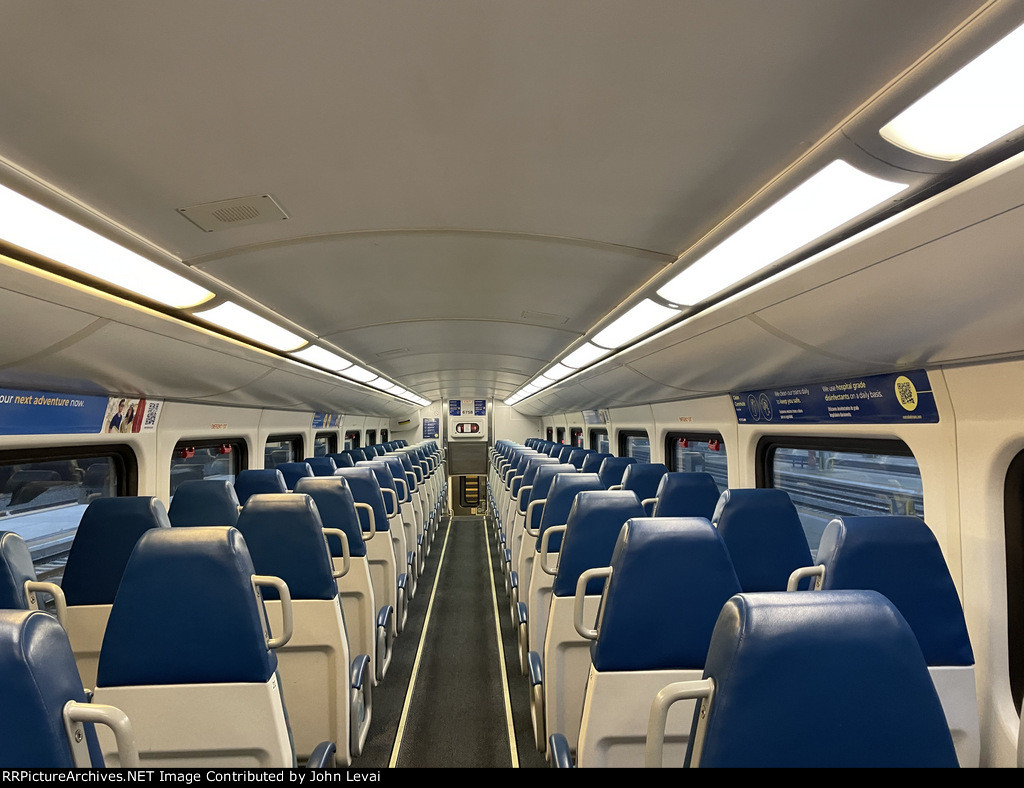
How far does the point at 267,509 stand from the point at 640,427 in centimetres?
688

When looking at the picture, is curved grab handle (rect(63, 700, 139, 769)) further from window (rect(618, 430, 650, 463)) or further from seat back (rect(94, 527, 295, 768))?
window (rect(618, 430, 650, 463))

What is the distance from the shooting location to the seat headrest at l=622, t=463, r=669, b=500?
5.37 m

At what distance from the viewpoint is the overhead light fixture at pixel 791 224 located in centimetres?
173

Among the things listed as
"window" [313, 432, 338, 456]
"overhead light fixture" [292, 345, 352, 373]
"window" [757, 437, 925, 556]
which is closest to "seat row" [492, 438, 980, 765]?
"window" [757, 437, 925, 556]

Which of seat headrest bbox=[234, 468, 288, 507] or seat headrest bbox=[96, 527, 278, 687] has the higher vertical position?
seat headrest bbox=[234, 468, 288, 507]

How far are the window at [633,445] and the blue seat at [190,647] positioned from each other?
8.93 metres

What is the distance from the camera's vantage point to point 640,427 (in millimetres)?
9133

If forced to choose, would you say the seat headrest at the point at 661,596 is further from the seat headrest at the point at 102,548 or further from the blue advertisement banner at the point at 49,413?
the blue advertisement banner at the point at 49,413

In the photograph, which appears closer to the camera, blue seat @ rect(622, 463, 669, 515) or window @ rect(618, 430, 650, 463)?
blue seat @ rect(622, 463, 669, 515)

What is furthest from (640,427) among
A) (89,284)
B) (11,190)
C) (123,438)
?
(11,190)

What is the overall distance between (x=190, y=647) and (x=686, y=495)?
125 inches

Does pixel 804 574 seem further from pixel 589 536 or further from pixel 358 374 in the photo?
pixel 358 374

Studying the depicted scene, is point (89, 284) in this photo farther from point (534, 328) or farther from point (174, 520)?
point (534, 328)

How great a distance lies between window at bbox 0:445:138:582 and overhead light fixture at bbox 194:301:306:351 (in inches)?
63.1
